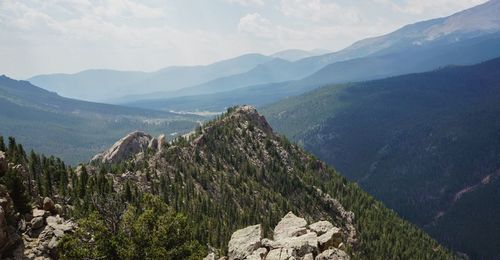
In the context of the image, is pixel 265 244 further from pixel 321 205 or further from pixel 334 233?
pixel 321 205

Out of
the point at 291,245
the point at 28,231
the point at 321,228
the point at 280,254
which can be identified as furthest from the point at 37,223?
the point at 321,228

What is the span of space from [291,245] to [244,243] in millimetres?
7654

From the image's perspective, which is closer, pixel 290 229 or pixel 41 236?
pixel 41 236

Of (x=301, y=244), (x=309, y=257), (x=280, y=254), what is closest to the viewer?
(x=280, y=254)

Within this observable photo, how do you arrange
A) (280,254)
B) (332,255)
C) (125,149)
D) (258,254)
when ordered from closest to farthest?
(280,254)
(332,255)
(258,254)
(125,149)

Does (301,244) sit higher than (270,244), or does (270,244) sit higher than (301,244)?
(301,244)

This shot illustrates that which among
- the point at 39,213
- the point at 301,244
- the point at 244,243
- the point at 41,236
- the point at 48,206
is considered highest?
the point at 39,213

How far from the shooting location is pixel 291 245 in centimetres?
5538

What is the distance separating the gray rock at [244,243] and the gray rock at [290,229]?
→ 3.64 m

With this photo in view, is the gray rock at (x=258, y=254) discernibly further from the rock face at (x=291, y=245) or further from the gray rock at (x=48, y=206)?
the gray rock at (x=48, y=206)

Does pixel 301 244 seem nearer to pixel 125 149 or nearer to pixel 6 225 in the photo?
pixel 6 225

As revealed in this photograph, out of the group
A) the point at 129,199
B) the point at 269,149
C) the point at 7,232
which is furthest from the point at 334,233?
the point at 269,149

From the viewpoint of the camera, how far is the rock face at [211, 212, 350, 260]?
52.6 metres

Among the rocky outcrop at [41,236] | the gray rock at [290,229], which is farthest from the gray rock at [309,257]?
the rocky outcrop at [41,236]
